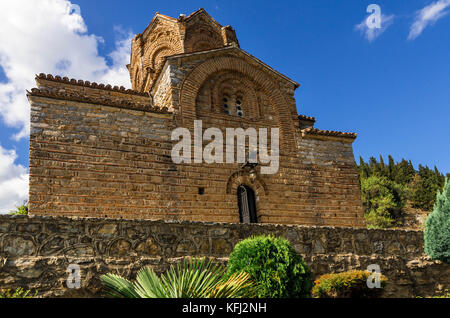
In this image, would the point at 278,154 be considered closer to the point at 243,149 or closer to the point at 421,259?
the point at 243,149

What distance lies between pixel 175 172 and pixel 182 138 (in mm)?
1128

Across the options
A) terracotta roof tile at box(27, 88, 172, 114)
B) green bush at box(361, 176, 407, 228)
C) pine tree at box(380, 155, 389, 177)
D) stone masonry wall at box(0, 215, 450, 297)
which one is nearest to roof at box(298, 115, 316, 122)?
terracotta roof tile at box(27, 88, 172, 114)

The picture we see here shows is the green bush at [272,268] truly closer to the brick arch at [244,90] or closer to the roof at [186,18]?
the brick arch at [244,90]

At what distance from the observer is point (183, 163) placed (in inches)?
418

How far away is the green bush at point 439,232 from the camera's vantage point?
24.1 feet

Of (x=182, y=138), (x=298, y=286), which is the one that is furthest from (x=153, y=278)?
(x=182, y=138)

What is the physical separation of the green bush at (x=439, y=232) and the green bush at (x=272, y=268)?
3935mm

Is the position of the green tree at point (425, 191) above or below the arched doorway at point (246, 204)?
above

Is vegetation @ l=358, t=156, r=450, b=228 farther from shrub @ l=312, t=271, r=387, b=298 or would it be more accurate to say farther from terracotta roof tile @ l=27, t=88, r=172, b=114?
shrub @ l=312, t=271, r=387, b=298

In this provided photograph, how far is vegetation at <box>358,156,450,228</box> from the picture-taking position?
30461 mm

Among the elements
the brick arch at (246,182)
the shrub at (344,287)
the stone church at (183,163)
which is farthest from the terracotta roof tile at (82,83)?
the shrub at (344,287)

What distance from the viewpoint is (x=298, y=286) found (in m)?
4.80

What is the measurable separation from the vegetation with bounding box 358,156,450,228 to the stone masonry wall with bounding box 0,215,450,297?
2161 cm

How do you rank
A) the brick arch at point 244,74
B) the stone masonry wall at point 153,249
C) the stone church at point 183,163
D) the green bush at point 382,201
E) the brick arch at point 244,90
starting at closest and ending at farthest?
the stone masonry wall at point 153,249
the stone church at point 183,163
the brick arch at point 244,74
the brick arch at point 244,90
the green bush at point 382,201
